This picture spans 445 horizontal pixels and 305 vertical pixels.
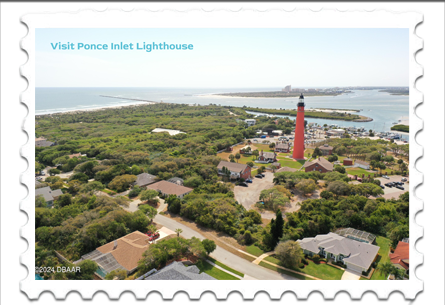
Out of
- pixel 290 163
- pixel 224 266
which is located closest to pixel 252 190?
pixel 290 163

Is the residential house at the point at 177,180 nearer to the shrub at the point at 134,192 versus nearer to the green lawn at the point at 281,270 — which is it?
the shrub at the point at 134,192

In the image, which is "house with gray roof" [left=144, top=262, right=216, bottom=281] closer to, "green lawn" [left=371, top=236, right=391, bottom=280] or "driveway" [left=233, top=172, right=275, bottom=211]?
"green lawn" [left=371, top=236, right=391, bottom=280]

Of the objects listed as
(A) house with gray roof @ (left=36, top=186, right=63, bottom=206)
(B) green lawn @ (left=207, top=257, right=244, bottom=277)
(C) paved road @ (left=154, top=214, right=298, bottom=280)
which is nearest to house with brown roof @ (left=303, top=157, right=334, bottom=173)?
(C) paved road @ (left=154, top=214, right=298, bottom=280)

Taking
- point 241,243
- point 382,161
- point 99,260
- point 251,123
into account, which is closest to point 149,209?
A: point 99,260

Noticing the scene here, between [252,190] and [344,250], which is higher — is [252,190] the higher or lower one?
the higher one

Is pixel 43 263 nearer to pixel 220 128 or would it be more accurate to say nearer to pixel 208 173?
pixel 208 173

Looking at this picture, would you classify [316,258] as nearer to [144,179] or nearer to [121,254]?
[121,254]
